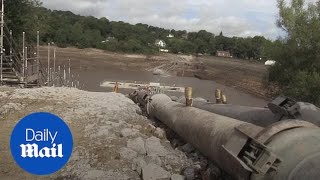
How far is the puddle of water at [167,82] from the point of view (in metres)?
37.5

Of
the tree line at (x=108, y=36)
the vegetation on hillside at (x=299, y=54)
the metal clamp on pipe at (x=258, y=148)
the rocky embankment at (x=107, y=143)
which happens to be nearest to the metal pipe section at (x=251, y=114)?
the rocky embankment at (x=107, y=143)

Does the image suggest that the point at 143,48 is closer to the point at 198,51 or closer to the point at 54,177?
the point at 198,51

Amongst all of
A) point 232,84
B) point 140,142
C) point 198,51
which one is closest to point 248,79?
point 232,84

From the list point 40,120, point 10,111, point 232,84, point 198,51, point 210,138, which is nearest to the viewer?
point 40,120

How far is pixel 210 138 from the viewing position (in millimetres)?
7984

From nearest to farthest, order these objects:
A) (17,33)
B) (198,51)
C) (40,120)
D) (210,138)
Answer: (40,120)
(210,138)
(17,33)
(198,51)

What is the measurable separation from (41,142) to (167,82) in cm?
4473

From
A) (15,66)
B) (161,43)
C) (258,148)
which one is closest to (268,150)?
(258,148)

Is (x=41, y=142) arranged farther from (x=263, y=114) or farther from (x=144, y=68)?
(x=144, y=68)

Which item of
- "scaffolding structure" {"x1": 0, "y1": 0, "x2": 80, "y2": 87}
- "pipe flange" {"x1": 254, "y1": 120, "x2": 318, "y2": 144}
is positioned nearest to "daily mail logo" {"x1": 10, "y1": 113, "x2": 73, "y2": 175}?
"pipe flange" {"x1": 254, "y1": 120, "x2": 318, "y2": 144}

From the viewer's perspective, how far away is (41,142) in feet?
11.6

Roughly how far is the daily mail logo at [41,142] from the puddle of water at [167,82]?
2899 cm

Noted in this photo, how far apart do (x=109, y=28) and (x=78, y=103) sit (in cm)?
10731

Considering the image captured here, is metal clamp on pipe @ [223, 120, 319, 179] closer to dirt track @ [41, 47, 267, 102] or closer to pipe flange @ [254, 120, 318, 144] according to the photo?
pipe flange @ [254, 120, 318, 144]
